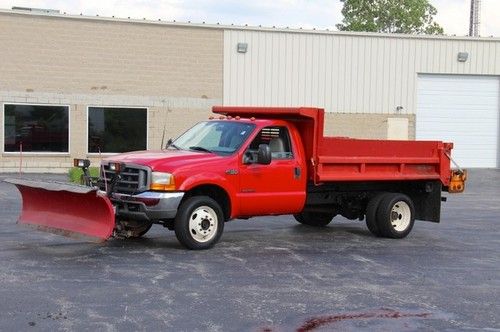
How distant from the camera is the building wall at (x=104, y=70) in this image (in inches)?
1064

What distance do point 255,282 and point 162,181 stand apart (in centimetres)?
247

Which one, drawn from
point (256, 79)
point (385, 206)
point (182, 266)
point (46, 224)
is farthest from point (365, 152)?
point (256, 79)

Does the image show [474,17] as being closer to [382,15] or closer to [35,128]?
[382,15]

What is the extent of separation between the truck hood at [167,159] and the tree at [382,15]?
169 ft

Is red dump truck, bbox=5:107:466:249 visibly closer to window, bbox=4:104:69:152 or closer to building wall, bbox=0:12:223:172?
building wall, bbox=0:12:223:172

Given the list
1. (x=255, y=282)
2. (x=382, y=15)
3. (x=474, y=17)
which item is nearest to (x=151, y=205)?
(x=255, y=282)

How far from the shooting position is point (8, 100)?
88.4 feet

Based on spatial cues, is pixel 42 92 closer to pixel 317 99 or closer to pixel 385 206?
pixel 317 99

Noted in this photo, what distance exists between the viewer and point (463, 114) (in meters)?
32.3

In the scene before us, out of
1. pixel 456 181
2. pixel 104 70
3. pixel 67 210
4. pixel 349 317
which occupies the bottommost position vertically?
pixel 349 317

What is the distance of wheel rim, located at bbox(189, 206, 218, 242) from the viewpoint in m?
11.3

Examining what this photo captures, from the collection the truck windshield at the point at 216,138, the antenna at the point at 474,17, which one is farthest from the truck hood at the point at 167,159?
the antenna at the point at 474,17

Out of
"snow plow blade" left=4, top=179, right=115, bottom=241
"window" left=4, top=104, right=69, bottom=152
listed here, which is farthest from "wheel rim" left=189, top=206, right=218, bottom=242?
"window" left=4, top=104, right=69, bottom=152

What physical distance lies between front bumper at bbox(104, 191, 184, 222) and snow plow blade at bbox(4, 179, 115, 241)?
0.46m
